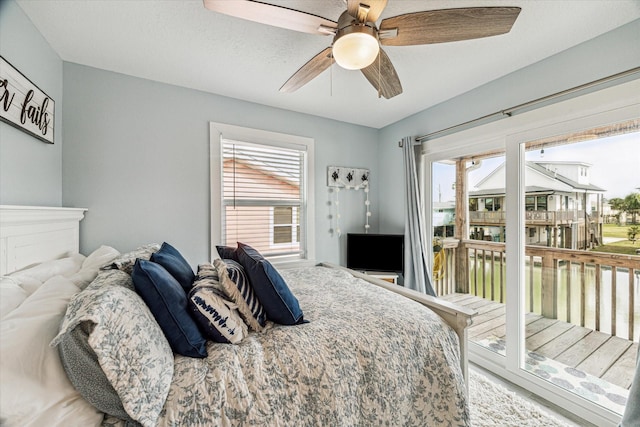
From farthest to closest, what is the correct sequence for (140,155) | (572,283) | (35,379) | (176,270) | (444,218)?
(444,218) < (140,155) < (572,283) < (176,270) < (35,379)

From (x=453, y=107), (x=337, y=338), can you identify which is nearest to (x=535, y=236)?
(x=453, y=107)

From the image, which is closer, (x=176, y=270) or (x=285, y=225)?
(x=176, y=270)

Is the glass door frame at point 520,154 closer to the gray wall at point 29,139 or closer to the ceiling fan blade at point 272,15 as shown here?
the ceiling fan blade at point 272,15

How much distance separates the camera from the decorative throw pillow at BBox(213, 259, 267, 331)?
1.34m

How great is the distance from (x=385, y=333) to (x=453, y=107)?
2371 millimetres

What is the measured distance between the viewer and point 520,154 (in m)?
2.22

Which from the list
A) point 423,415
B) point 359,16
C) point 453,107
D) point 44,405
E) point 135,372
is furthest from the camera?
point 453,107

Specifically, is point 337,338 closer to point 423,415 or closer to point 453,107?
point 423,415

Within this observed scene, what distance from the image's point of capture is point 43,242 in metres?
1.59

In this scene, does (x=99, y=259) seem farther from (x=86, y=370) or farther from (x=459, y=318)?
(x=459, y=318)

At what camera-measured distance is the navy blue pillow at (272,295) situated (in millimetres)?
1374

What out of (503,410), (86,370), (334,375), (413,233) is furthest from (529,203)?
(86,370)

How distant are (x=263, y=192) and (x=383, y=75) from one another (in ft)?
5.73

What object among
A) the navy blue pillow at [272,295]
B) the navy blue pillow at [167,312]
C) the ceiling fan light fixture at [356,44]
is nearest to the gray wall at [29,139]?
the navy blue pillow at [167,312]
